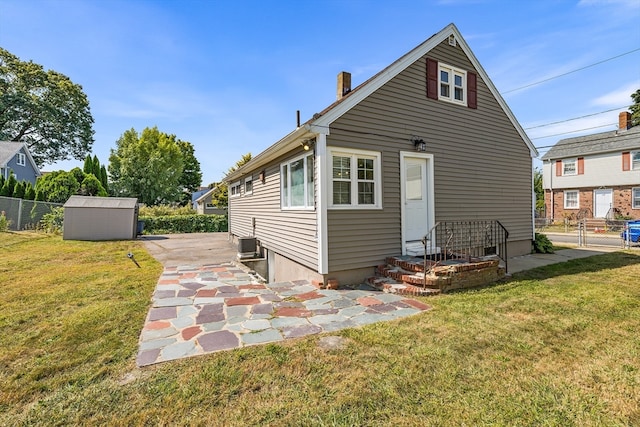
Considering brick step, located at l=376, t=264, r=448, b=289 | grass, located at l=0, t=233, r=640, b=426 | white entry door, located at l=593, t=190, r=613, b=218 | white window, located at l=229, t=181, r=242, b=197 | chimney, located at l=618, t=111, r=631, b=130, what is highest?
chimney, located at l=618, t=111, r=631, b=130

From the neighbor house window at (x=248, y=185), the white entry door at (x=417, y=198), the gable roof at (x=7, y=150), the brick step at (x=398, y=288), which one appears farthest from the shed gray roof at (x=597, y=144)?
the gable roof at (x=7, y=150)

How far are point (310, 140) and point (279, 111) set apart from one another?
Result: 759cm

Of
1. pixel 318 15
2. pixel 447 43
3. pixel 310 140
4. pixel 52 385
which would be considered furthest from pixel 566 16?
pixel 52 385

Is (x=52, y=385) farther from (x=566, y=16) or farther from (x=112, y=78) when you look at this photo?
(x=566, y=16)

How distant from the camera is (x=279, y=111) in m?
12.9

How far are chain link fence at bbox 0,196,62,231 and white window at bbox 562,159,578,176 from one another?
3461cm

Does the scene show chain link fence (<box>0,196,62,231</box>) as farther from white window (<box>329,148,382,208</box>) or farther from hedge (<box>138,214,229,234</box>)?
white window (<box>329,148,382,208</box>)

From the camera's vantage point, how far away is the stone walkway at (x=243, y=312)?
349 cm

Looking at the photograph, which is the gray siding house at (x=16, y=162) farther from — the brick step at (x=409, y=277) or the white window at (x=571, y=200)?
the white window at (x=571, y=200)

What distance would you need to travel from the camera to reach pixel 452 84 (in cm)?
782

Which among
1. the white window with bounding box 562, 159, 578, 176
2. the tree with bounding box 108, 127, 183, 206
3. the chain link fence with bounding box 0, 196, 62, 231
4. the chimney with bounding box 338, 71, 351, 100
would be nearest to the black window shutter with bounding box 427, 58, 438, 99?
the chimney with bounding box 338, 71, 351, 100

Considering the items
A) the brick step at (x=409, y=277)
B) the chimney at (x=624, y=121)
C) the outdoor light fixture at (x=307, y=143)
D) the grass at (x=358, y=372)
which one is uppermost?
the chimney at (x=624, y=121)

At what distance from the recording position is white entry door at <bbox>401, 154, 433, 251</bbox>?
6969 millimetres

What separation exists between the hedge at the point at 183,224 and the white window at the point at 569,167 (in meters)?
25.8
